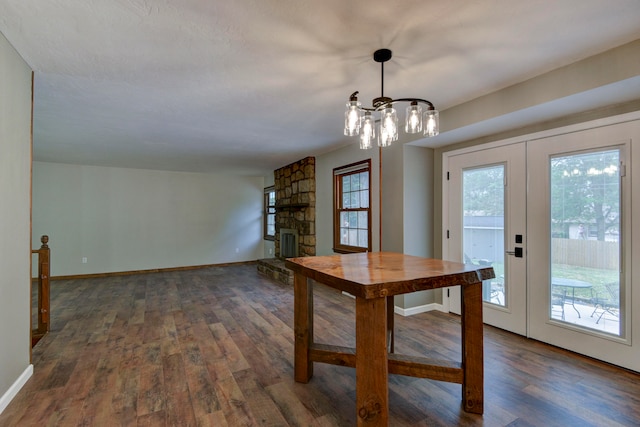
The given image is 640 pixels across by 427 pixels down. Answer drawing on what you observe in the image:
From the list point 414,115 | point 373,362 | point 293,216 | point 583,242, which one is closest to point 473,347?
point 373,362

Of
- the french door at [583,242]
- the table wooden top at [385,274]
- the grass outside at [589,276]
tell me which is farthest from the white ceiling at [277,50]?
the grass outside at [589,276]

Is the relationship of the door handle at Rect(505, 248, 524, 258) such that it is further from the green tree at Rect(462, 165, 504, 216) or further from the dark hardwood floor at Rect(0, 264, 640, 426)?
the dark hardwood floor at Rect(0, 264, 640, 426)

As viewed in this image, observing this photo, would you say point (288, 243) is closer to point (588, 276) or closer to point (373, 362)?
point (588, 276)

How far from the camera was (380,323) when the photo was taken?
161cm

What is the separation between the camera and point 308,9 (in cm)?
161

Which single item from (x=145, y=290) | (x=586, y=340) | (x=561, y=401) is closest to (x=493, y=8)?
(x=561, y=401)

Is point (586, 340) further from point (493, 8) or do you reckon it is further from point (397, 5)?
point (397, 5)

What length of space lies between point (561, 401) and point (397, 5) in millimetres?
2636

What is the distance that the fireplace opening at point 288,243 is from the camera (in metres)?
6.27

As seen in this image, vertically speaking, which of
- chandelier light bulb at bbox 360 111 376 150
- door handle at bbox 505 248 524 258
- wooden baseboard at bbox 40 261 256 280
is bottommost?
wooden baseboard at bbox 40 261 256 280

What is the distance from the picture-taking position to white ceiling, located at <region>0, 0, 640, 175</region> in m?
1.63

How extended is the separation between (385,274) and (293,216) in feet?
15.4

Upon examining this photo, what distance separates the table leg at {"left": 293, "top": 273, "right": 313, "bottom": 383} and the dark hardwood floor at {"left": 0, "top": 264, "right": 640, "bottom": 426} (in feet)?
0.32

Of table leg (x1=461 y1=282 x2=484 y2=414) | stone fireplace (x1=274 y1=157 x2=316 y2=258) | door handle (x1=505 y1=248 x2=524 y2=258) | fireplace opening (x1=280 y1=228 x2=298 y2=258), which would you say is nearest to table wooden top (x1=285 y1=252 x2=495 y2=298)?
table leg (x1=461 y1=282 x2=484 y2=414)
